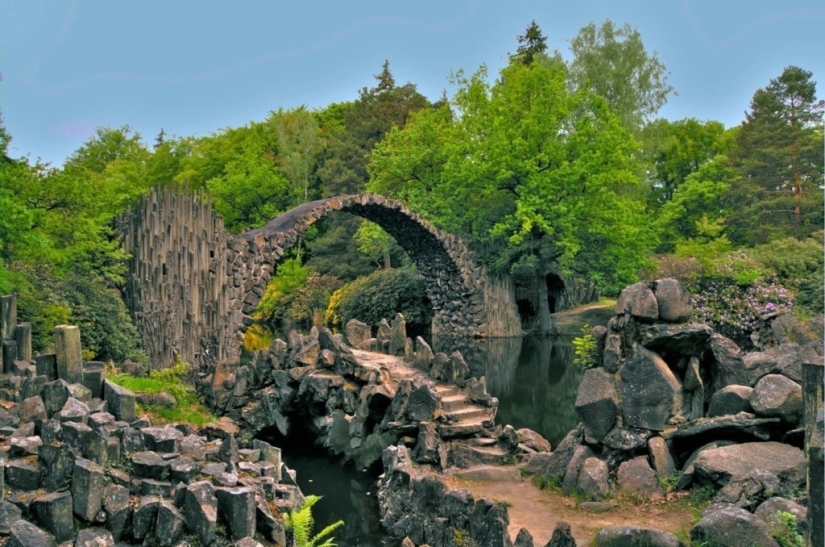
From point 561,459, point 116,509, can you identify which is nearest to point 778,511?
point 561,459

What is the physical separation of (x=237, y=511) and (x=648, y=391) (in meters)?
5.50

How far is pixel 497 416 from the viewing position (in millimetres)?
13930

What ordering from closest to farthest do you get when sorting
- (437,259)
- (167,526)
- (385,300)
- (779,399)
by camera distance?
(167,526) < (779,399) < (437,259) < (385,300)

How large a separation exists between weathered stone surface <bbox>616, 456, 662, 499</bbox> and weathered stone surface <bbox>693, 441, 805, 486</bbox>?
0.51 metres

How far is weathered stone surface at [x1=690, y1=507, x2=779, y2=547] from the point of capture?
578 centimetres

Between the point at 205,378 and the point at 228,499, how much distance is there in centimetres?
910

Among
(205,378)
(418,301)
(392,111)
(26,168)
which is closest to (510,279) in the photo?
(418,301)

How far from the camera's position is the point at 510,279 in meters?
28.0

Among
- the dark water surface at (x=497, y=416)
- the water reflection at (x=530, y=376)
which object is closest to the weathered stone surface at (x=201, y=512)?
the dark water surface at (x=497, y=416)

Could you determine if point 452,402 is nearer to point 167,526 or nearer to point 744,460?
point 744,460

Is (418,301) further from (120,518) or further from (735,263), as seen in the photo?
(120,518)

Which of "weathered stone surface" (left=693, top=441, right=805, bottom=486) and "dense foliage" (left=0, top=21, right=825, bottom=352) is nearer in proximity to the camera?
"weathered stone surface" (left=693, top=441, right=805, bottom=486)

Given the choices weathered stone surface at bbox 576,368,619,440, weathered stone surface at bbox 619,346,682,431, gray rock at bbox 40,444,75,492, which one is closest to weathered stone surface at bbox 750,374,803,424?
weathered stone surface at bbox 619,346,682,431

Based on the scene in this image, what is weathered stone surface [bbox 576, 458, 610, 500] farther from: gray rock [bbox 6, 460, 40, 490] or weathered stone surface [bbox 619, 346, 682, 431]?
gray rock [bbox 6, 460, 40, 490]
